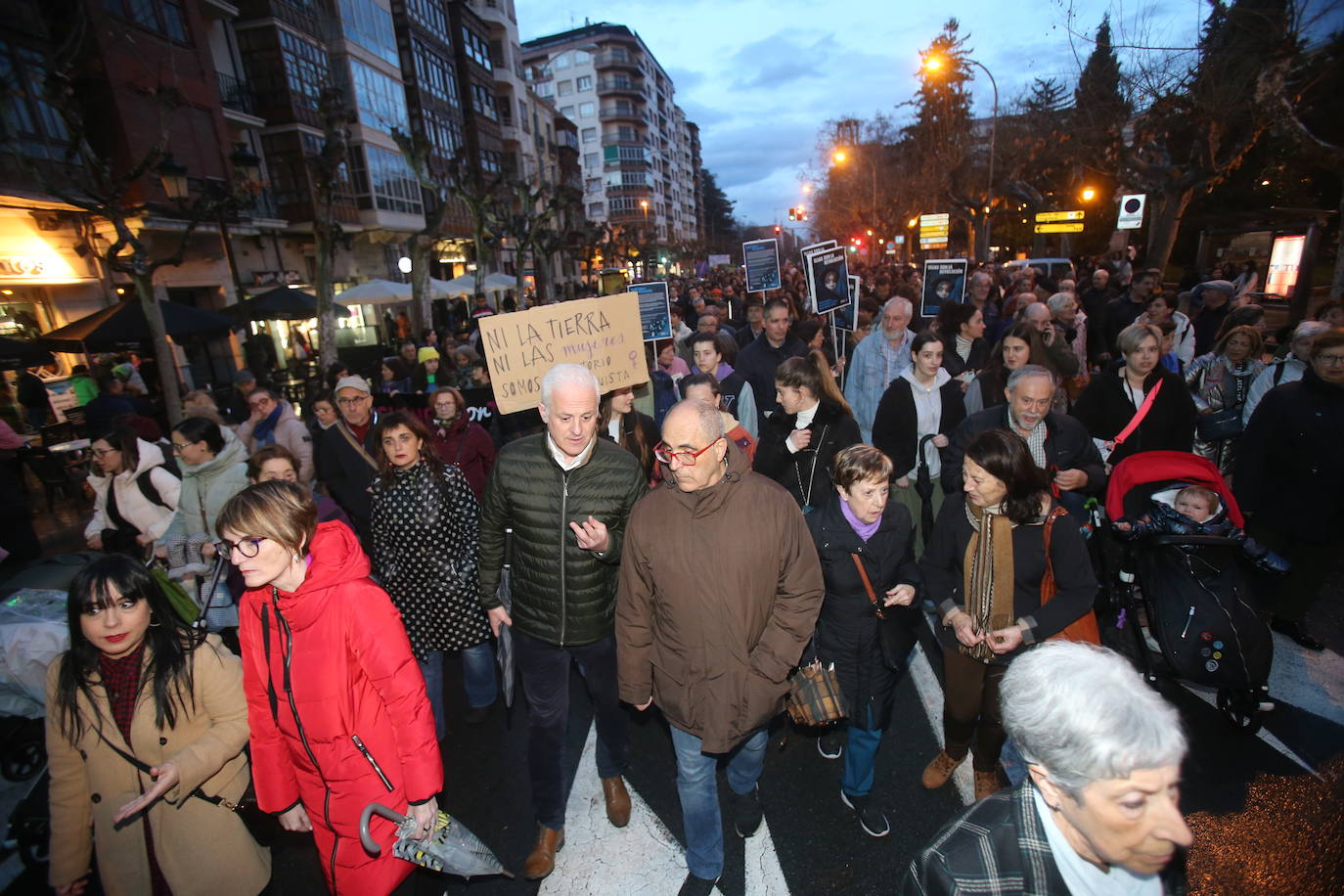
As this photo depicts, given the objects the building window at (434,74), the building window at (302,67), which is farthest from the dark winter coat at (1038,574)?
the building window at (434,74)

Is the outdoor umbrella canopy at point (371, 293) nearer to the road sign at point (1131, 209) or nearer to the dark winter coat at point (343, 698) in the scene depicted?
the dark winter coat at point (343, 698)

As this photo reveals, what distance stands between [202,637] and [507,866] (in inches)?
71.7

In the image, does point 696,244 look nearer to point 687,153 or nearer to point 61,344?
point 687,153

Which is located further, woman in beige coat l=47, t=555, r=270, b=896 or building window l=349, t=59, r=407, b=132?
building window l=349, t=59, r=407, b=132

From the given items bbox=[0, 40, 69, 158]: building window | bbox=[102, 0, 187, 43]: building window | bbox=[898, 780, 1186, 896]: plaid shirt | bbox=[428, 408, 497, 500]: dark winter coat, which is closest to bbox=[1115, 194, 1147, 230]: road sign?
bbox=[428, 408, 497, 500]: dark winter coat

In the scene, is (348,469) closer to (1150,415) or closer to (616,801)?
(616,801)

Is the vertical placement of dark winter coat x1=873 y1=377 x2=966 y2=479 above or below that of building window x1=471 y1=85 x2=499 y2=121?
below

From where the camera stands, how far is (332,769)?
217cm

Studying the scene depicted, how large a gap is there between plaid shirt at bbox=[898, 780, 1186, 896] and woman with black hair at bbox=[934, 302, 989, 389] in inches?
205

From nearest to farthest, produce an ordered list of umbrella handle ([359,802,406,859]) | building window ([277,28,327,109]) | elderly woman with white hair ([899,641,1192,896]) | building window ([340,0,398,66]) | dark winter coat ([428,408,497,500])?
elderly woman with white hair ([899,641,1192,896]) < umbrella handle ([359,802,406,859]) < dark winter coat ([428,408,497,500]) < building window ([277,28,327,109]) < building window ([340,0,398,66])

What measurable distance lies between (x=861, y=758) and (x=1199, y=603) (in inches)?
79.7

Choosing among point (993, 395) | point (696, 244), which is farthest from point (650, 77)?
point (993, 395)

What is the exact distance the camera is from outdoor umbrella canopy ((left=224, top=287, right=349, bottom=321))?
548 inches

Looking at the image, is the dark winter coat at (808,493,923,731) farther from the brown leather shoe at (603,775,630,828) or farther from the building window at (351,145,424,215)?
the building window at (351,145,424,215)
